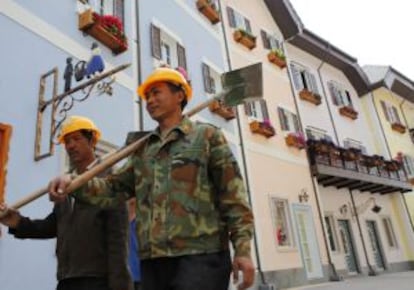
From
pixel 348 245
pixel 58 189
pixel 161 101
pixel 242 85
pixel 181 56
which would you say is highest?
pixel 181 56

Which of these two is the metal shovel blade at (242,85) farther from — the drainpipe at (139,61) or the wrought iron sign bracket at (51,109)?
the drainpipe at (139,61)

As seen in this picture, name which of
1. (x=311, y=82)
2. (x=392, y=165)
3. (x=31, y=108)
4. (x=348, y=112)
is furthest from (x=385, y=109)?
(x=31, y=108)

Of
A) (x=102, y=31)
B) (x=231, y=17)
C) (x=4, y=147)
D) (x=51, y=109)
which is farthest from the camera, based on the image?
(x=231, y=17)

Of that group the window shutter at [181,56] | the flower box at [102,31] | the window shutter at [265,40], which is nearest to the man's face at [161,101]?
the flower box at [102,31]

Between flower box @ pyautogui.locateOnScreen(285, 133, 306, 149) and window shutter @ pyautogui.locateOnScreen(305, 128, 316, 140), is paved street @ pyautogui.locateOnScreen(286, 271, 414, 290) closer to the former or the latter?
flower box @ pyautogui.locateOnScreen(285, 133, 306, 149)

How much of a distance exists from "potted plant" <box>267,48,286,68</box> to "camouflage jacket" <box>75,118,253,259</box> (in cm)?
1340

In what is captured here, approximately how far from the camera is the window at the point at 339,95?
1895cm

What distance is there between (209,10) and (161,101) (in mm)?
10530

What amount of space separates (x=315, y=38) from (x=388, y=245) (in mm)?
9184

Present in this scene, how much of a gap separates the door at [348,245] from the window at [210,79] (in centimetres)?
751

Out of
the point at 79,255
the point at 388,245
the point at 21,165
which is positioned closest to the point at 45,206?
the point at 21,165

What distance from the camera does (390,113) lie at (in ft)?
74.2

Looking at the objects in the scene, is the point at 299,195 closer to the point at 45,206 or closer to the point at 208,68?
the point at 208,68

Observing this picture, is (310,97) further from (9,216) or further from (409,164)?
(9,216)
